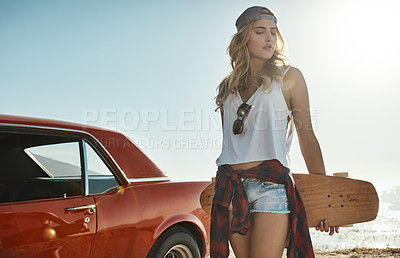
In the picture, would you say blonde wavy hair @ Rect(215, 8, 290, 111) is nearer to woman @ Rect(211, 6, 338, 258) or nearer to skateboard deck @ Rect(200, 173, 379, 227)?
woman @ Rect(211, 6, 338, 258)

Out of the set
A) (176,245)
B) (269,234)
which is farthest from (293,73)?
(176,245)

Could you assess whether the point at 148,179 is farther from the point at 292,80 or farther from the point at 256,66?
the point at 292,80

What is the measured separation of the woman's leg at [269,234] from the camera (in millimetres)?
1961

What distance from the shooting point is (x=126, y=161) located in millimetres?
3455

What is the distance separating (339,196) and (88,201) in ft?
5.89

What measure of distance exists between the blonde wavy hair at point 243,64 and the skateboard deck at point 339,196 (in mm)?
659

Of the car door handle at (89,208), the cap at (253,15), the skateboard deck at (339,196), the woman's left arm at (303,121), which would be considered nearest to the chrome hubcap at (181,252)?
the car door handle at (89,208)

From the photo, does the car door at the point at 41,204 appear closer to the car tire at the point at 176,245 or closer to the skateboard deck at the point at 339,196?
the car tire at the point at 176,245

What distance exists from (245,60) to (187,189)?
179cm

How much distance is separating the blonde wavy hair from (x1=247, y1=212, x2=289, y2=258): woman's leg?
0.74 meters

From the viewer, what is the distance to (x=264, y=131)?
212 centimetres

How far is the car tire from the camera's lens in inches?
134

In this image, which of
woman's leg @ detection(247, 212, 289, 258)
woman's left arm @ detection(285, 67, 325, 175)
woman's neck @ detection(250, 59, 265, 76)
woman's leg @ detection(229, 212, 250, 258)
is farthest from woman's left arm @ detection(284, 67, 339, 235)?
woman's leg @ detection(229, 212, 250, 258)

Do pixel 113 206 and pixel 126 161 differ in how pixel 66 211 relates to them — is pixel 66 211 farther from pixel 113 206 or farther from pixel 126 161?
pixel 126 161
